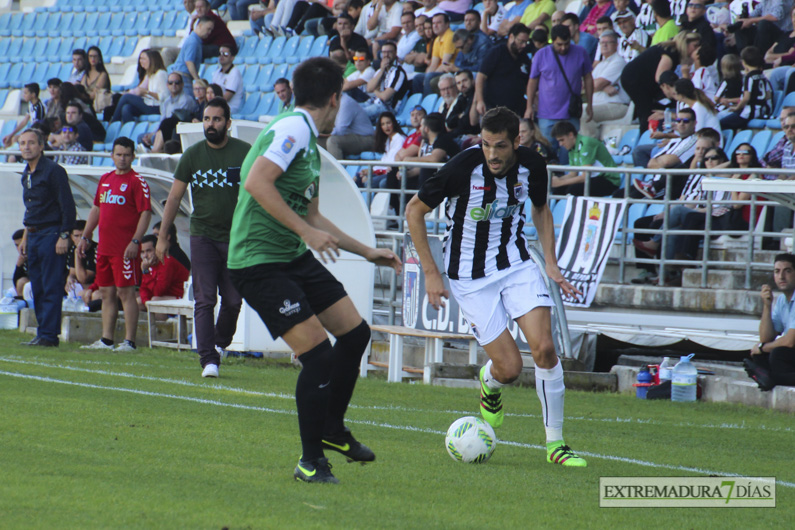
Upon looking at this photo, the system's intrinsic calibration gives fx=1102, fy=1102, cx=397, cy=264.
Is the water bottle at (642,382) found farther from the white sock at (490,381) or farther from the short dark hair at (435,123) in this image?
the short dark hair at (435,123)

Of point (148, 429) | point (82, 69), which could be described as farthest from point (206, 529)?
point (82, 69)

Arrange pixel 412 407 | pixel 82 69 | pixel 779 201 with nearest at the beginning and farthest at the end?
1. pixel 412 407
2. pixel 779 201
3. pixel 82 69

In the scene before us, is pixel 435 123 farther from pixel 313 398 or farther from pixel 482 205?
pixel 313 398

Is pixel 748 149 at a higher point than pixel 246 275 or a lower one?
higher

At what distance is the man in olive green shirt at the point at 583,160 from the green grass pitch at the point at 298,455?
3.77m

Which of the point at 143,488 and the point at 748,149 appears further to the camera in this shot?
the point at 748,149

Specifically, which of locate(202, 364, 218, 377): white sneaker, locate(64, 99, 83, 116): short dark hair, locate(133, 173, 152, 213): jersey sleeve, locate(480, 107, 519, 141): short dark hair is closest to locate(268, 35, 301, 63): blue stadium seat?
locate(64, 99, 83, 116): short dark hair

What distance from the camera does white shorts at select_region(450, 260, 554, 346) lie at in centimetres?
642

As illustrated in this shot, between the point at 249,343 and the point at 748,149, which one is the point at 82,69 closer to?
the point at 249,343

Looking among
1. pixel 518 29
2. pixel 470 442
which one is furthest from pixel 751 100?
pixel 470 442

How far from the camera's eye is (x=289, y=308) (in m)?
5.11

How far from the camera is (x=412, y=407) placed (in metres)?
8.55

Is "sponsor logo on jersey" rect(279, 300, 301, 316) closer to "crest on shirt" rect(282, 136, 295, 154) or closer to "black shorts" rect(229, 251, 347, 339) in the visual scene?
"black shorts" rect(229, 251, 347, 339)

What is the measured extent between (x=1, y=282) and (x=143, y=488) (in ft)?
43.7
